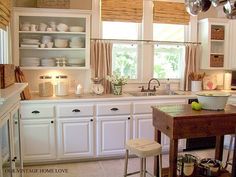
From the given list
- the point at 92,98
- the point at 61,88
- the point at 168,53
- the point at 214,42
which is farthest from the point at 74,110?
the point at 214,42

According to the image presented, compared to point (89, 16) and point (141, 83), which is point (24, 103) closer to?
point (89, 16)

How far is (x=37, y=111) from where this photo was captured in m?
3.67

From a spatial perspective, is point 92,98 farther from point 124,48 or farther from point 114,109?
point 124,48

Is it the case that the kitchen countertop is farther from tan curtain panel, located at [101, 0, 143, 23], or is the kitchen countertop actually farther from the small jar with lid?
tan curtain panel, located at [101, 0, 143, 23]

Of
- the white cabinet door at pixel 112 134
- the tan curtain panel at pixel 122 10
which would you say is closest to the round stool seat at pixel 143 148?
the white cabinet door at pixel 112 134

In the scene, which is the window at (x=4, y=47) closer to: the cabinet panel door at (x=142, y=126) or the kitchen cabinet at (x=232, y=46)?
the cabinet panel door at (x=142, y=126)

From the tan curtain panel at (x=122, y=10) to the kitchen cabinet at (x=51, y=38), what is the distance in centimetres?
38

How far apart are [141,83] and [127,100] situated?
78 centimetres

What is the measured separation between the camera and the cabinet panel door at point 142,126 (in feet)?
13.3

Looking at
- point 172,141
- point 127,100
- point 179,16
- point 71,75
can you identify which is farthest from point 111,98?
point 179,16

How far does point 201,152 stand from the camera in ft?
14.2

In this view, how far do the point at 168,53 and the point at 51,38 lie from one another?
6.57 feet

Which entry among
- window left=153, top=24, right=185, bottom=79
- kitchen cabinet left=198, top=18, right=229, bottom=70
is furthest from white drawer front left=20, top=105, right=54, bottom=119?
kitchen cabinet left=198, top=18, right=229, bottom=70

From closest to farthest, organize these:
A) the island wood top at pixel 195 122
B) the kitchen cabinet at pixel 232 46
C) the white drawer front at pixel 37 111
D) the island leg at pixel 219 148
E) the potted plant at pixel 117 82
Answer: the island wood top at pixel 195 122 → the island leg at pixel 219 148 → the white drawer front at pixel 37 111 → the potted plant at pixel 117 82 → the kitchen cabinet at pixel 232 46
